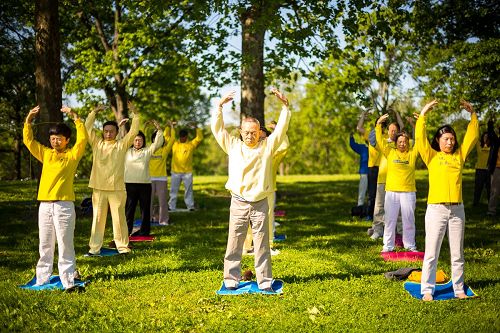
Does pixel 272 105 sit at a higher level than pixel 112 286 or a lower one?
higher

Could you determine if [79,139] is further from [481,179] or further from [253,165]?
[481,179]

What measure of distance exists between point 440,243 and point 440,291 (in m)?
0.74

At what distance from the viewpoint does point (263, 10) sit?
13352 millimetres

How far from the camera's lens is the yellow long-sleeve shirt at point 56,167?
7.41 m

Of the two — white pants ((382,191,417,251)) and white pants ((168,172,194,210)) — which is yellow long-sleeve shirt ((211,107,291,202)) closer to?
white pants ((382,191,417,251))

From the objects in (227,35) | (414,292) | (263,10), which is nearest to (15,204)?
(227,35)

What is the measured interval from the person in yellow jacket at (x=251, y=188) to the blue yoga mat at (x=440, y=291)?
6.59ft

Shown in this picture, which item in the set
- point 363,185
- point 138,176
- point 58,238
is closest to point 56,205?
point 58,238

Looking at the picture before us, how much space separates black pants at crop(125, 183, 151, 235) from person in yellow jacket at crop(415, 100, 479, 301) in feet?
21.5

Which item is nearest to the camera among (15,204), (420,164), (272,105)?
(15,204)

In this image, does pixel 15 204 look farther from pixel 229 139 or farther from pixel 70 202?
pixel 229 139

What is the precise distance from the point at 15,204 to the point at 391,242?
12249 millimetres

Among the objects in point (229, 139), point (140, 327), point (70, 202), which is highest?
point (229, 139)

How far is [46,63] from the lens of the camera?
40.5 ft
